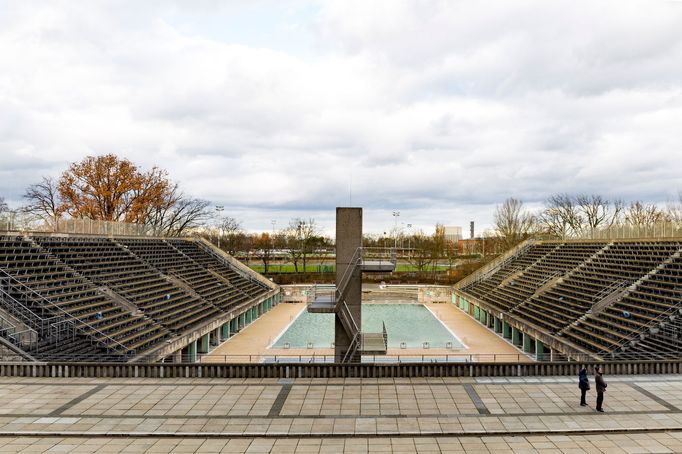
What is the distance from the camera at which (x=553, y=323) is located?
24.3 metres

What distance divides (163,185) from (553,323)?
41.5 m

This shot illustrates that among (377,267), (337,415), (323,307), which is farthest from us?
(377,267)

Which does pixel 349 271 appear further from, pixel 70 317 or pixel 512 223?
pixel 512 223

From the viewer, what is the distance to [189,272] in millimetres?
33031

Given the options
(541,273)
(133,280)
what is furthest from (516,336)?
(133,280)

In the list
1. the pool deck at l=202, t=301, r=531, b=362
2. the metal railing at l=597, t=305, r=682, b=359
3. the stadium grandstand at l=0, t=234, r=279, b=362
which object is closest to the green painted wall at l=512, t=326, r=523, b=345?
the pool deck at l=202, t=301, r=531, b=362

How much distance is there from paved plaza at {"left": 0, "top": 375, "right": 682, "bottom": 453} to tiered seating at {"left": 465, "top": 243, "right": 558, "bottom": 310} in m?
22.1

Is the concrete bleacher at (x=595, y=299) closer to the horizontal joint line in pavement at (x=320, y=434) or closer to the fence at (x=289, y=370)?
→ the fence at (x=289, y=370)

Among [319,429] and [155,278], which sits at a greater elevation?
[155,278]

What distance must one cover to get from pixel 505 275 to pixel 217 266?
25696mm

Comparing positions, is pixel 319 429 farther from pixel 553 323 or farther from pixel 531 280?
pixel 531 280

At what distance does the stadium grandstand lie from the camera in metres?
17.0

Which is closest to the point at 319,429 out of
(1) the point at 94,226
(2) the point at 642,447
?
(2) the point at 642,447

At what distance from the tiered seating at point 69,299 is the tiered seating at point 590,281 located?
2114cm
